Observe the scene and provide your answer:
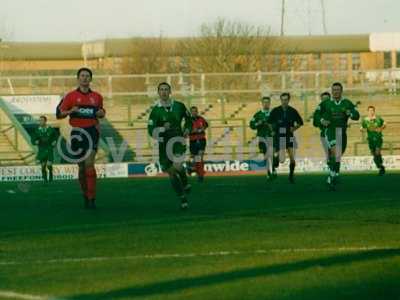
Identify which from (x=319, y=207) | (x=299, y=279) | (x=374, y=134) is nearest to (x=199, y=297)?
(x=299, y=279)

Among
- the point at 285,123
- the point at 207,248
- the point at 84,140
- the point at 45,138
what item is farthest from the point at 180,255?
the point at 45,138

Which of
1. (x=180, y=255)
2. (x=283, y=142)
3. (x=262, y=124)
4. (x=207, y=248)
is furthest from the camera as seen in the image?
(x=262, y=124)

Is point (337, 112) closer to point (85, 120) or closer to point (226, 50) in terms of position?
point (85, 120)

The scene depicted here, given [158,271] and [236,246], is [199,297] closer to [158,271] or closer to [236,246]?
[158,271]

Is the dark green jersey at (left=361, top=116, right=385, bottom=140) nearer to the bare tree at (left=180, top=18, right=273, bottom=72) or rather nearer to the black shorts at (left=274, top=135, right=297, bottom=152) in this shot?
the black shorts at (left=274, top=135, right=297, bottom=152)

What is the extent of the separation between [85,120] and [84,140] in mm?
295

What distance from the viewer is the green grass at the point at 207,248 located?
31.1 ft

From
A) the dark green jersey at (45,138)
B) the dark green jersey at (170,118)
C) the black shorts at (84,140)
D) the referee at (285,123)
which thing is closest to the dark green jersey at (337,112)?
the referee at (285,123)

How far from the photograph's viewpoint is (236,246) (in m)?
12.2

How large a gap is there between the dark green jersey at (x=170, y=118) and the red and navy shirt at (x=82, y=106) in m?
0.88

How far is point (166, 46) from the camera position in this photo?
6838 centimetres

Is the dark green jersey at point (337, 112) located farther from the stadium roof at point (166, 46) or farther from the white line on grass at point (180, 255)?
the stadium roof at point (166, 46)

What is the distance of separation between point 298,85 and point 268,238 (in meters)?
39.5

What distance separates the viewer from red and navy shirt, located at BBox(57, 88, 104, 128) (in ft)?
59.5
